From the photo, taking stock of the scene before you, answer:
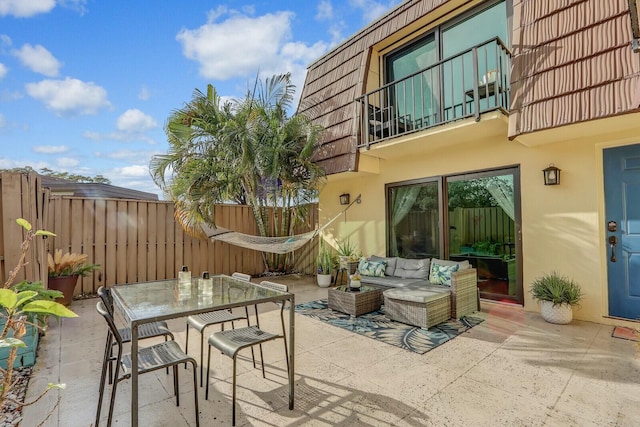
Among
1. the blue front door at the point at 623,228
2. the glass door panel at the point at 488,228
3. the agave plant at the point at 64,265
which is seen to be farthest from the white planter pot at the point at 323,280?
the blue front door at the point at 623,228

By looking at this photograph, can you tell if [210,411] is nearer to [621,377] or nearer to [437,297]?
[437,297]

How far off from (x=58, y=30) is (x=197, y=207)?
4282 mm

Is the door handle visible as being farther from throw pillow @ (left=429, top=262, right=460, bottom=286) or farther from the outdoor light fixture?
the outdoor light fixture

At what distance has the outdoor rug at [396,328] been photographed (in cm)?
328

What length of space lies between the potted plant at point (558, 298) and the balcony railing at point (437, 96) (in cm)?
223

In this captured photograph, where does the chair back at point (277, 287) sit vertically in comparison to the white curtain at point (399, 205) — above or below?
below

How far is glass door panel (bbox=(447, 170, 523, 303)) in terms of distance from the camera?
15.0 ft

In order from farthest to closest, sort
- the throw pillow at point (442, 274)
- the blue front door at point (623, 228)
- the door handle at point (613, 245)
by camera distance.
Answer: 1. the throw pillow at point (442, 274)
2. the door handle at point (613, 245)
3. the blue front door at point (623, 228)

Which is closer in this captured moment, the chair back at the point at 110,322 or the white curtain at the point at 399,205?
the chair back at the point at 110,322

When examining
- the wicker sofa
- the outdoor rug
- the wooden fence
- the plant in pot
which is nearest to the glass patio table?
the outdoor rug

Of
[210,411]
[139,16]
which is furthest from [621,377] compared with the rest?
[139,16]

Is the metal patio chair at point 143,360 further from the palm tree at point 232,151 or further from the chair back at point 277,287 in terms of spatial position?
the palm tree at point 232,151

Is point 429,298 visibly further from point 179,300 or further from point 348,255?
point 179,300

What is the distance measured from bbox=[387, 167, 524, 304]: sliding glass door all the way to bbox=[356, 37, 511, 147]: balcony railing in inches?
40.1
